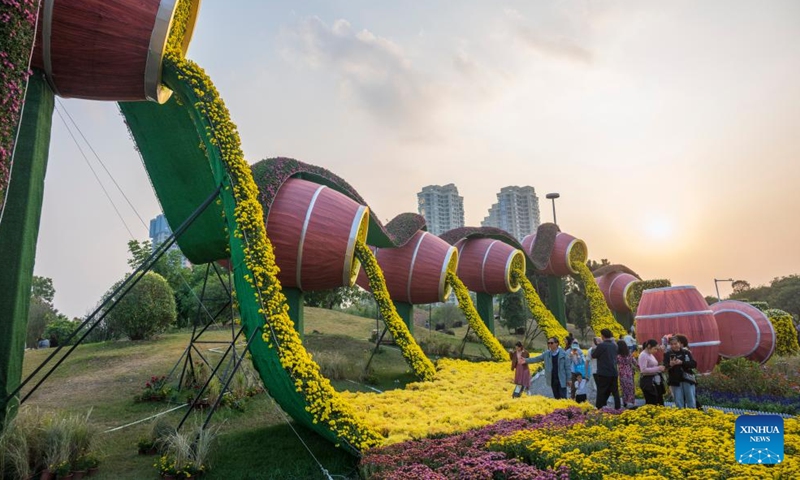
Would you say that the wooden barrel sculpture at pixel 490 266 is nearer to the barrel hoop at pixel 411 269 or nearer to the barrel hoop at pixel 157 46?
the barrel hoop at pixel 411 269

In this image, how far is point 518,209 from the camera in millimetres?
94938

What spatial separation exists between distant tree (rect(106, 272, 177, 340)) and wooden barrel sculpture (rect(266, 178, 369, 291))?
25.5 feet

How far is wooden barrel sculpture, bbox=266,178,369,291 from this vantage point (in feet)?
40.1

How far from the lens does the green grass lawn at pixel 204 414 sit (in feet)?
24.3

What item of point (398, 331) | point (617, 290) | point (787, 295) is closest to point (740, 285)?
point (787, 295)

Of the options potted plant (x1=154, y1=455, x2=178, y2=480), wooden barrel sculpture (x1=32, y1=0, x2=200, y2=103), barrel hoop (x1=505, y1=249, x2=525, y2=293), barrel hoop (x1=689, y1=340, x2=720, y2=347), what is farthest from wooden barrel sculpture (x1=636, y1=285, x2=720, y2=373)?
wooden barrel sculpture (x1=32, y1=0, x2=200, y2=103)

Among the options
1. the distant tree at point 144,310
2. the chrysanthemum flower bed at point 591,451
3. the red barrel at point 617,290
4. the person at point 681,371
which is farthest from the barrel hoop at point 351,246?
the red barrel at point 617,290

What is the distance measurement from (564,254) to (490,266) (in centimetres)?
811

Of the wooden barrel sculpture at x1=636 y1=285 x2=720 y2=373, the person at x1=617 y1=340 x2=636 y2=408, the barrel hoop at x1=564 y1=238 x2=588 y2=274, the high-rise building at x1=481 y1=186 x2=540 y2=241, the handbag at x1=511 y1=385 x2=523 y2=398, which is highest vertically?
the high-rise building at x1=481 y1=186 x2=540 y2=241

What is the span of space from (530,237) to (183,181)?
2605 cm

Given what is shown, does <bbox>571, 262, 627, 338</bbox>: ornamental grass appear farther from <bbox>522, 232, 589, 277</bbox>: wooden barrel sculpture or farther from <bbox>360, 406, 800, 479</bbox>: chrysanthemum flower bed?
<bbox>360, 406, 800, 479</bbox>: chrysanthemum flower bed

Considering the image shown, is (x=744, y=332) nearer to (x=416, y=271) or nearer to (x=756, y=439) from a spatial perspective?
(x=416, y=271)

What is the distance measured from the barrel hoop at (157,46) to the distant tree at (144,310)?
10995 millimetres

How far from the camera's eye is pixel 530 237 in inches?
1296
